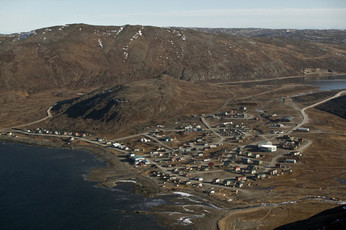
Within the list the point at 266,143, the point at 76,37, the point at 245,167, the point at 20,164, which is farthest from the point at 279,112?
the point at 76,37

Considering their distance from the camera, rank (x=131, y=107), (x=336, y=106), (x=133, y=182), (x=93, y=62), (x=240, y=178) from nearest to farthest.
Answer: (x=240, y=178)
(x=133, y=182)
(x=131, y=107)
(x=336, y=106)
(x=93, y=62)

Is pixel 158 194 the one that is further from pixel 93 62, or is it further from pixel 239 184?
pixel 93 62

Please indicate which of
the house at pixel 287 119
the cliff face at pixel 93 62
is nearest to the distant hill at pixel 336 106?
the house at pixel 287 119

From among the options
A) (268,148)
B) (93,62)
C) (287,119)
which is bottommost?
(268,148)

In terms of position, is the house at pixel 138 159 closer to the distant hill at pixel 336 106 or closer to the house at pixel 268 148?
the house at pixel 268 148

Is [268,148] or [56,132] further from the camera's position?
[56,132]

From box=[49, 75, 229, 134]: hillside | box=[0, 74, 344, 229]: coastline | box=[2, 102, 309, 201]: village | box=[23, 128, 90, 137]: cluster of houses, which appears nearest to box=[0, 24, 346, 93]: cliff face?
box=[49, 75, 229, 134]: hillside

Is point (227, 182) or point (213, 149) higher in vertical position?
point (213, 149)

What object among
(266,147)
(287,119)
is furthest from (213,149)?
(287,119)
